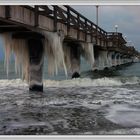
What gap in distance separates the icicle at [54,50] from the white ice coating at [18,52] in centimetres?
68

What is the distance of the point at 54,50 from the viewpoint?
13070mm

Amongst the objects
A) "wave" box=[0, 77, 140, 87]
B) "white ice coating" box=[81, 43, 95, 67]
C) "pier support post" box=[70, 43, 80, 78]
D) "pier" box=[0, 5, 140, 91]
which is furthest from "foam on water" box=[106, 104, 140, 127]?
Answer: "pier support post" box=[70, 43, 80, 78]

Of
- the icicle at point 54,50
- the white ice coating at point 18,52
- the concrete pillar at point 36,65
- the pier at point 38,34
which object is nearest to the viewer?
the pier at point 38,34

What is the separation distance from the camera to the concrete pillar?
14297mm

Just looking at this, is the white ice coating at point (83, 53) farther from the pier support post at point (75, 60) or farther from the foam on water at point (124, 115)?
the foam on water at point (124, 115)

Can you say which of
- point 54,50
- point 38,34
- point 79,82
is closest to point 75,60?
point 79,82

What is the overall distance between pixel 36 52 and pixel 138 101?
4.09 m

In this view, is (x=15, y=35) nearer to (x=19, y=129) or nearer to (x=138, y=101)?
(x=138, y=101)

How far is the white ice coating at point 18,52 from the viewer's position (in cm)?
1259

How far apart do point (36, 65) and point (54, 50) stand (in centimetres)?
160

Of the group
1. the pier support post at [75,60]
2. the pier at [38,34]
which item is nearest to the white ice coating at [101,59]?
the pier support post at [75,60]

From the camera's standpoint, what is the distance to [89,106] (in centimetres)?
1069

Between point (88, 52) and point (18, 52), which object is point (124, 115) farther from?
point (88, 52)

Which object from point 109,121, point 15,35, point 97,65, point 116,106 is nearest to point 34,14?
point 15,35
